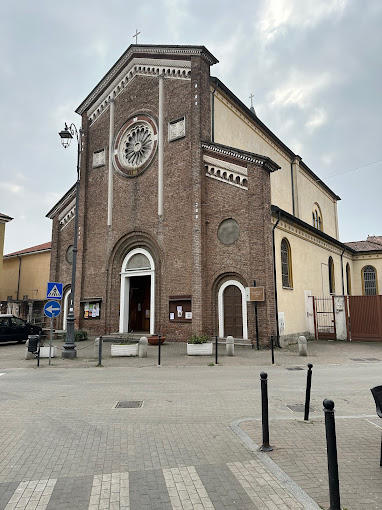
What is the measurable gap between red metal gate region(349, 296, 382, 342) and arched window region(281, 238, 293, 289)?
13.2 ft

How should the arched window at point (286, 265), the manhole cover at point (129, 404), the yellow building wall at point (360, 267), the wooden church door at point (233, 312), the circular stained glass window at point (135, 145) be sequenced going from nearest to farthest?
the manhole cover at point (129, 404) < the wooden church door at point (233, 312) < the arched window at point (286, 265) < the circular stained glass window at point (135, 145) < the yellow building wall at point (360, 267)

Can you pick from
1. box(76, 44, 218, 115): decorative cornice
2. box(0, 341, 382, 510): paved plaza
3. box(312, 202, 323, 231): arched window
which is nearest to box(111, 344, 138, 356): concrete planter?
box(0, 341, 382, 510): paved plaza

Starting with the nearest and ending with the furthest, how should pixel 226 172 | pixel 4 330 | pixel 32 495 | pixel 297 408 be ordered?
pixel 32 495 < pixel 297 408 < pixel 226 172 < pixel 4 330

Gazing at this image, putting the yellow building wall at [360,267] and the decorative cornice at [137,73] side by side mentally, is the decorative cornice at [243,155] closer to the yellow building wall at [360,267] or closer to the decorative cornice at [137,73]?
the decorative cornice at [137,73]

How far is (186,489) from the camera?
408 cm

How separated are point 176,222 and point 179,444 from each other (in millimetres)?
16016

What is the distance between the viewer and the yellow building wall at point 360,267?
33031mm

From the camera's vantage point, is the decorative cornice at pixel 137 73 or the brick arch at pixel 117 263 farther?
the brick arch at pixel 117 263

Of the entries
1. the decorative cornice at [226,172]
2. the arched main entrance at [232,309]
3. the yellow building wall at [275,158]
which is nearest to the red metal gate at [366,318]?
the arched main entrance at [232,309]

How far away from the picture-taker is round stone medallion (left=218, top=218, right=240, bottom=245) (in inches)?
746

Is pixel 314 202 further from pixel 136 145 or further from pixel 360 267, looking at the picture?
pixel 136 145

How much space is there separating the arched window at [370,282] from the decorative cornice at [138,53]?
22.1 m

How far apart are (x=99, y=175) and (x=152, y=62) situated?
781cm

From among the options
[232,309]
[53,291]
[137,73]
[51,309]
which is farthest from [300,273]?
[137,73]
